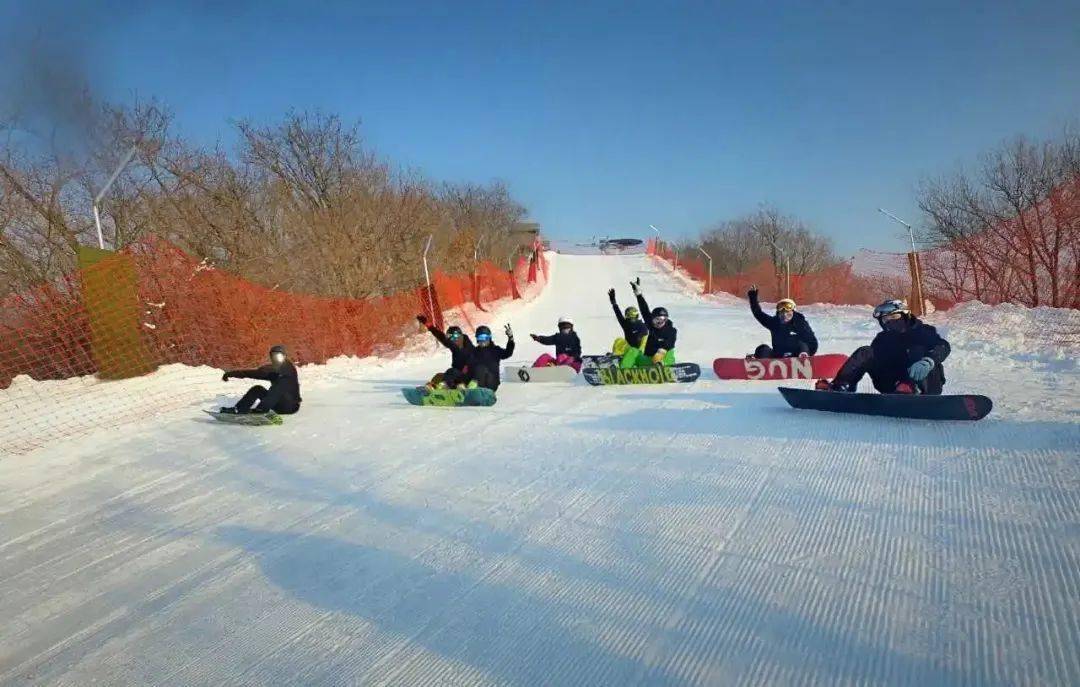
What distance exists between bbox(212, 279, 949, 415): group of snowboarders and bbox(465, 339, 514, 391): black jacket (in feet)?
0.04

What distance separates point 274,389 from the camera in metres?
7.32

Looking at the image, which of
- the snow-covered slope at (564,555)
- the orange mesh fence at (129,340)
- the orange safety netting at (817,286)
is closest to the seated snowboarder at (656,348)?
the snow-covered slope at (564,555)

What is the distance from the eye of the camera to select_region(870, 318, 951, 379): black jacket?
5899 millimetres

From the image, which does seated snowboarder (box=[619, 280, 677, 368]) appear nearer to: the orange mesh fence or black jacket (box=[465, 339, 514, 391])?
black jacket (box=[465, 339, 514, 391])

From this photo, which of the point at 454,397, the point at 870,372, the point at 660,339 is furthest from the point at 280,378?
the point at 870,372

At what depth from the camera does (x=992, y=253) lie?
45.7ft

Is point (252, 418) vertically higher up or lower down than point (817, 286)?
lower down

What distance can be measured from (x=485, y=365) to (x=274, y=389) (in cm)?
263

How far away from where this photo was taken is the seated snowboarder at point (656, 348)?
29.6ft

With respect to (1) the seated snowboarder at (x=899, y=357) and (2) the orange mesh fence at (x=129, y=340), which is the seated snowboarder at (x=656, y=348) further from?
(2) the orange mesh fence at (x=129, y=340)

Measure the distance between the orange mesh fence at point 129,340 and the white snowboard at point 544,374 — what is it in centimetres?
421

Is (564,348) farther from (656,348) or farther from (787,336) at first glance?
(787,336)

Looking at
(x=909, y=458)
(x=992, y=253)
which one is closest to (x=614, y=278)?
(x=992, y=253)

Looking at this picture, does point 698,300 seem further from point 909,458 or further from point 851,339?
point 909,458
